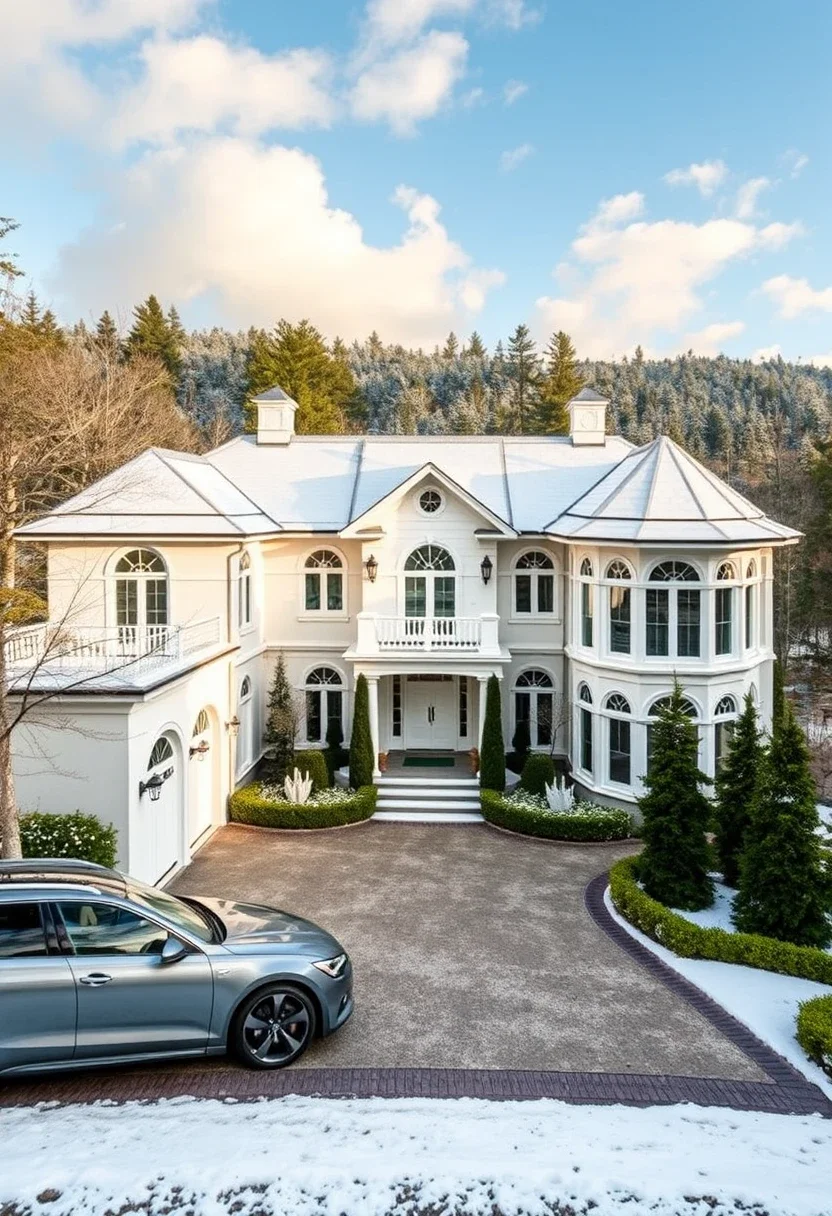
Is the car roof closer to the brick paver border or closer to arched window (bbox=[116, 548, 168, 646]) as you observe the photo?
the brick paver border

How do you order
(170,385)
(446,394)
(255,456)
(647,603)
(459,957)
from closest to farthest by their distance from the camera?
(459,957)
(647,603)
(255,456)
(170,385)
(446,394)

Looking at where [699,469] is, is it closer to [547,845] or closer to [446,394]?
[547,845]

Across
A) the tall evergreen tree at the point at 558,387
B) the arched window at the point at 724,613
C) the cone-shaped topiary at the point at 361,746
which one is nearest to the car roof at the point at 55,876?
the cone-shaped topiary at the point at 361,746

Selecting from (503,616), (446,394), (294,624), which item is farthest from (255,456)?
(446,394)

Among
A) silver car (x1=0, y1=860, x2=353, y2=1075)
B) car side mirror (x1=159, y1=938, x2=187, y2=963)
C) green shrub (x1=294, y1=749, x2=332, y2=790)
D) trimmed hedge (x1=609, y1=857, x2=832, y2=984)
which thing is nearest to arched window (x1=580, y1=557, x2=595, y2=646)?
green shrub (x1=294, y1=749, x2=332, y2=790)

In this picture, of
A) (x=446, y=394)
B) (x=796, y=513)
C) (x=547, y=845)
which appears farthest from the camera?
(x=446, y=394)

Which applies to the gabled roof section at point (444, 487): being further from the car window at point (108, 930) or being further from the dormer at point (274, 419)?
the car window at point (108, 930)

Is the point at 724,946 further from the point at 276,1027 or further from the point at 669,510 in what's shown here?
the point at 669,510
